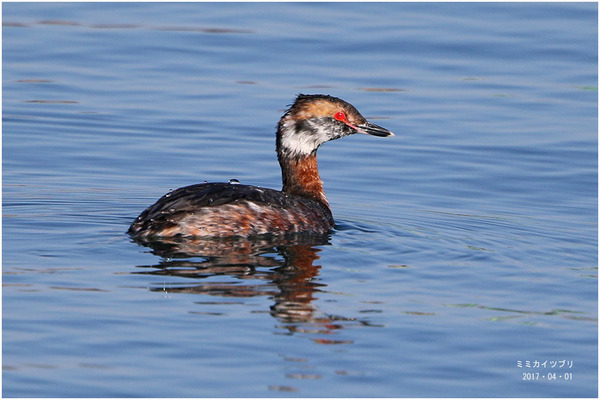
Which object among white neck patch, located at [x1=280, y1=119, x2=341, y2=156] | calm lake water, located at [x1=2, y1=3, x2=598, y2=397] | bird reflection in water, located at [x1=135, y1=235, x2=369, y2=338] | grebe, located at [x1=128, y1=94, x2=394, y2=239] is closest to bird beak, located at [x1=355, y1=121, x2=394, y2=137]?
grebe, located at [x1=128, y1=94, x2=394, y2=239]

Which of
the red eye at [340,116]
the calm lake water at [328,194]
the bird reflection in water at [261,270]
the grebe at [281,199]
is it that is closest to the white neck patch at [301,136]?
the grebe at [281,199]

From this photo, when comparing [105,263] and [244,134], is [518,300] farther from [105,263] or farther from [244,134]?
[244,134]

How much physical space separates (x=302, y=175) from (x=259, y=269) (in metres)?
2.60

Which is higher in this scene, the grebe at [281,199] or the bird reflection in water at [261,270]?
the grebe at [281,199]

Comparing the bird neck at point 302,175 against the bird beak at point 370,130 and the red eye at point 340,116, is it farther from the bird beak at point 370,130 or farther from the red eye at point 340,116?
the bird beak at point 370,130

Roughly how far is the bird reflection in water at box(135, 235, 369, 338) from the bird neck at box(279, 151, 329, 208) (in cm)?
105

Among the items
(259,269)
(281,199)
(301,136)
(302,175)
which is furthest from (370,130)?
(259,269)

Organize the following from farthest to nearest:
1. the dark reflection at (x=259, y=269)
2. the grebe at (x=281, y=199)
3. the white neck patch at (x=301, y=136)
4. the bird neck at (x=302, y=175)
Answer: the bird neck at (x=302, y=175)
the white neck patch at (x=301, y=136)
the grebe at (x=281, y=199)
the dark reflection at (x=259, y=269)

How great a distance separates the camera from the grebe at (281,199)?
33.8 feet

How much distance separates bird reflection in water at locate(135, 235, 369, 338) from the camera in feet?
27.0

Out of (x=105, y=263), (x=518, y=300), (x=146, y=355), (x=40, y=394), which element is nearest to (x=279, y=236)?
(x=105, y=263)

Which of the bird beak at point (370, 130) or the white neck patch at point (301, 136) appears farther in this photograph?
the bird beak at point (370, 130)

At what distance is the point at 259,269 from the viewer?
30.8 ft

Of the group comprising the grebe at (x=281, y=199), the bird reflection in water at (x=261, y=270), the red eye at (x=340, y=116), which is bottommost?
the bird reflection in water at (x=261, y=270)
